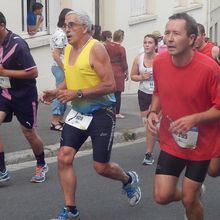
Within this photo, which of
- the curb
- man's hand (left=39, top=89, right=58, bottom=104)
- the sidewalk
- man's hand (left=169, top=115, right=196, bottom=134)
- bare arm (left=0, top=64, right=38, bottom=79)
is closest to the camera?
man's hand (left=169, top=115, right=196, bottom=134)

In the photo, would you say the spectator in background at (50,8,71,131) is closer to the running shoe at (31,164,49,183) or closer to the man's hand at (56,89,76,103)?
the running shoe at (31,164,49,183)

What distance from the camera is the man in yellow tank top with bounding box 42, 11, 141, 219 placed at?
22.1 feet

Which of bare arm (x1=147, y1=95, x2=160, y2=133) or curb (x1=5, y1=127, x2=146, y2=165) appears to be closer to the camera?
bare arm (x1=147, y1=95, x2=160, y2=133)

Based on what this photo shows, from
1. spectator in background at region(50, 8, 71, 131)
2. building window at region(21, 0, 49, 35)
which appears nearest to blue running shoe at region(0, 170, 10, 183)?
spectator in background at region(50, 8, 71, 131)

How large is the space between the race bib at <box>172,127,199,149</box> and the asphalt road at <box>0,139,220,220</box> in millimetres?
1468

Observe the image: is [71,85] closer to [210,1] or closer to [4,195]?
[4,195]

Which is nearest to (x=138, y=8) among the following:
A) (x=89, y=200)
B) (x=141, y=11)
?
(x=141, y=11)

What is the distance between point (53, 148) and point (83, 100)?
4.01m

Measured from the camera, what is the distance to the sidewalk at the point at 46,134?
10281 mm

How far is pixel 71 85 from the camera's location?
6.83 metres

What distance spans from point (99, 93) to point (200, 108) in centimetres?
121

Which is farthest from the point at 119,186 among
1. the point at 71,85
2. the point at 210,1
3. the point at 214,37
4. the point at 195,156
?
the point at 214,37

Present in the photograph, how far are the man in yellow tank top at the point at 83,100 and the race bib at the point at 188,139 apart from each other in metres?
1.08

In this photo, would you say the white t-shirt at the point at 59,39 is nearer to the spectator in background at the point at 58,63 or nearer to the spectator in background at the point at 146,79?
the spectator in background at the point at 58,63
